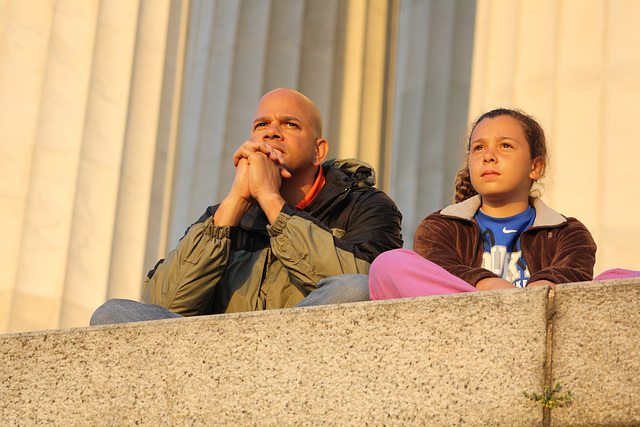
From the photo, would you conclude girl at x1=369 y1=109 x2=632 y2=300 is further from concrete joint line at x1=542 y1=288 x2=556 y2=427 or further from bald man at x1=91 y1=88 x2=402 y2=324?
concrete joint line at x1=542 y1=288 x2=556 y2=427

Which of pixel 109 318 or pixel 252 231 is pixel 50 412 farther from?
pixel 252 231

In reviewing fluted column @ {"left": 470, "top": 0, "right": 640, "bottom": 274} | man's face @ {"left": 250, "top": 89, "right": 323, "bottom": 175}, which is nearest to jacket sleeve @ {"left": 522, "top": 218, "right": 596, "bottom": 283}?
man's face @ {"left": 250, "top": 89, "right": 323, "bottom": 175}

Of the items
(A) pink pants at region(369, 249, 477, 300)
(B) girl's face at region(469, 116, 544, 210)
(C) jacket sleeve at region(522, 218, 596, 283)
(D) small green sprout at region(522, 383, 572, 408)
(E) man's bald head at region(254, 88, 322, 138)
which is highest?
(E) man's bald head at region(254, 88, 322, 138)

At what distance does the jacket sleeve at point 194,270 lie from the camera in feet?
21.7

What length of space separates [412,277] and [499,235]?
50.0 inches

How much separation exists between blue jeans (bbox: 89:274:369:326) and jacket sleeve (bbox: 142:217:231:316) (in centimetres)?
20

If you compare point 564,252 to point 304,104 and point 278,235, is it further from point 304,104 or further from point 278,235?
point 304,104

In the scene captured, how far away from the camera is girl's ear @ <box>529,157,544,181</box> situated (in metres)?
6.91

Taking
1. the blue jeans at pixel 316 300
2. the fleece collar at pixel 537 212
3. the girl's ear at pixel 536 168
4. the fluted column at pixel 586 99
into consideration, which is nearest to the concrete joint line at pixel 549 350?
the blue jeans at pixel 316 300

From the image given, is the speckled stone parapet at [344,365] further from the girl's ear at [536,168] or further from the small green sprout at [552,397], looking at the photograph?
the girl's ear at [536,168]

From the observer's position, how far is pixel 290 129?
765cm

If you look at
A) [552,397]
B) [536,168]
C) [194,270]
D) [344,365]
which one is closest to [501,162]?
[536,168]

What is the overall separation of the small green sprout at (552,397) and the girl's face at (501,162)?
254cm

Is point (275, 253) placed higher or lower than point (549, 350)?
higher
